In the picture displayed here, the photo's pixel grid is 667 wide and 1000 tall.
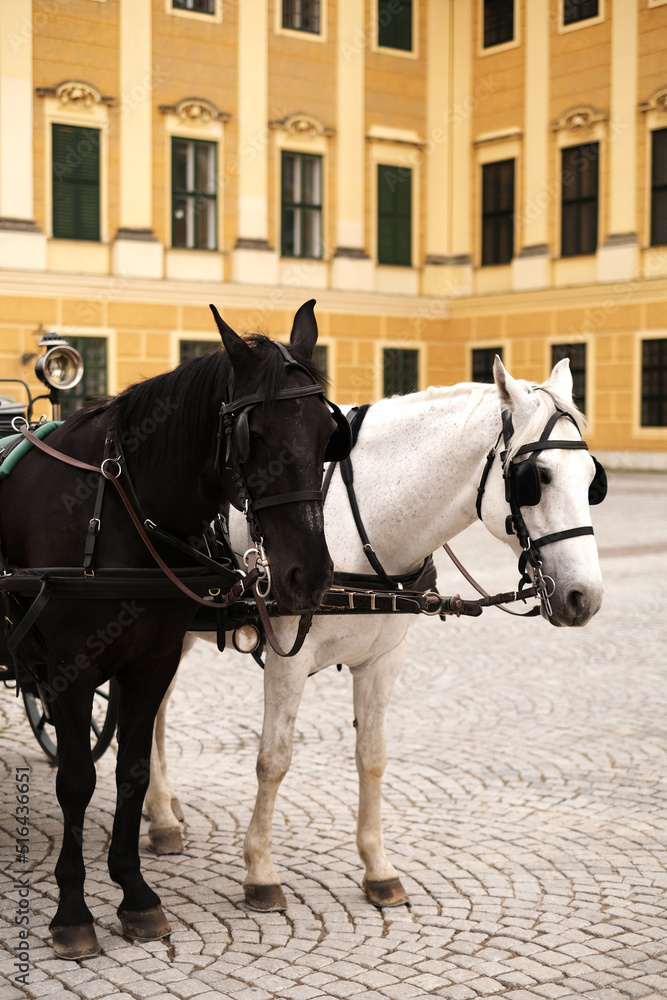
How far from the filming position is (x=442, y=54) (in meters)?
22.8

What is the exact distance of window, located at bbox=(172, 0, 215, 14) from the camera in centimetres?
1891

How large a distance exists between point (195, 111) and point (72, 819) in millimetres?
18310

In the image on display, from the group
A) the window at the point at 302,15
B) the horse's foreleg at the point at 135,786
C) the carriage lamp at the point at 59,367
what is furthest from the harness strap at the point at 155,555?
the window at the point at 302,15

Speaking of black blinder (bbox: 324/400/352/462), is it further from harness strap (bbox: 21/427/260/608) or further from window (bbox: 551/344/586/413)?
window (bbox: 551/344/586/413)

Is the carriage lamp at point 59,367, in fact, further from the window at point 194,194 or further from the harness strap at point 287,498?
the window at point 194,194

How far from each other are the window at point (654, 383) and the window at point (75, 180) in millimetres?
10866

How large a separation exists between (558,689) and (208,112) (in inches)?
630

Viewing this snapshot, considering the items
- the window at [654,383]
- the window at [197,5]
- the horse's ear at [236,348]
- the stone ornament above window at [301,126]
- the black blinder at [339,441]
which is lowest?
the black blinder at [339,441]

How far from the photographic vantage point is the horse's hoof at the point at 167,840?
13.6 ft

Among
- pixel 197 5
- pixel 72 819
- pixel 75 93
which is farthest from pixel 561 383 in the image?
pixel 197 5

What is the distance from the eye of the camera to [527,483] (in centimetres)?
321

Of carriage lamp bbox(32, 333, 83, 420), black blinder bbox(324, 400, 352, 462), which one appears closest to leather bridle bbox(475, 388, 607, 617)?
black blinder bbox(324, 400, 352, 462)

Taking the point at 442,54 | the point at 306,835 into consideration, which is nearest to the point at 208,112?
the point at 442,54

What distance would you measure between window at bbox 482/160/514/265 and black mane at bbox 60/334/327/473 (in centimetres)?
2089
